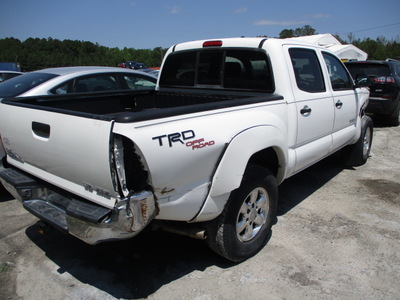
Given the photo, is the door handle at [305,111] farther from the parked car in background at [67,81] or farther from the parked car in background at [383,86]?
the parked car in background at [383,86]

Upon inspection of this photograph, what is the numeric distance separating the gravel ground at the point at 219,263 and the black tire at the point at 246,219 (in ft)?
0.60

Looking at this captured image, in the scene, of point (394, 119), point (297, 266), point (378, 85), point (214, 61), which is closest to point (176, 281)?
point (297, 266)

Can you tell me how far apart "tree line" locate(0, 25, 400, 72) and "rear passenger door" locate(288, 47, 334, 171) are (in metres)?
37.3

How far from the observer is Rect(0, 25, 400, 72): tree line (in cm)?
4550

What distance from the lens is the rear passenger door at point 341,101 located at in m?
4.29

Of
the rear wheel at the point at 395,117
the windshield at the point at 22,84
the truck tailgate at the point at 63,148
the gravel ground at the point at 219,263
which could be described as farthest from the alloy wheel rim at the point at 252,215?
the rear wheel at the point at 395,117

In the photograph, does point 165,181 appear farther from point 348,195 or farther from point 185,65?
point 348,195

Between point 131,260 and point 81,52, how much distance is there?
8438 cm


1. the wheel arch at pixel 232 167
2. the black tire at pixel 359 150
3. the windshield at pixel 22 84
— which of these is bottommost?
the black tire at pixel 359 150

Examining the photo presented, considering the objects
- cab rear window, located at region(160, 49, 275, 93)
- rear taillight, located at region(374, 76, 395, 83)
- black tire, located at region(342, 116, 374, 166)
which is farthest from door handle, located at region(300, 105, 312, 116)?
rear taillight, located at region(374, 76, 395, 83)

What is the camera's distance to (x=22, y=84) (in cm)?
511

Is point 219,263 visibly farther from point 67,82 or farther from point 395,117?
point 395,117

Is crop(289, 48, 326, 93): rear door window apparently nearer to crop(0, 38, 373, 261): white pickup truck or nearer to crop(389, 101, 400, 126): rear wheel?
crop(0, 38, 373, 261): white pickup truck

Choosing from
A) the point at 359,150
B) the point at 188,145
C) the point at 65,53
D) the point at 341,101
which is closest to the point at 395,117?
the point at 359,150
